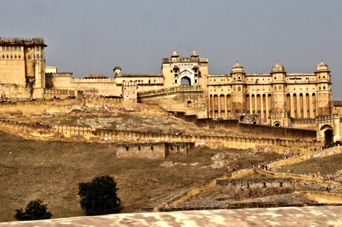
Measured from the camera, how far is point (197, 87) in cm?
8094

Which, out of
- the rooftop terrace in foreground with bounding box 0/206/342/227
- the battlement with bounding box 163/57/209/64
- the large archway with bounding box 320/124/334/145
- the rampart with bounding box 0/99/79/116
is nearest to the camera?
the rooftop terrace in foreground with bounding box 0/206/342/227

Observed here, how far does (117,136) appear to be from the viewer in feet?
205

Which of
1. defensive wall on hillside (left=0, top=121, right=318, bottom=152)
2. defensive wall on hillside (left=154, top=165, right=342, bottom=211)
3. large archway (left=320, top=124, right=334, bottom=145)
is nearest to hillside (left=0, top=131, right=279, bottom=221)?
defensive wall on hillside (left=0, top=121, right=318, bottom=152)

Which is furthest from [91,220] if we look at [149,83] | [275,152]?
[149,83]

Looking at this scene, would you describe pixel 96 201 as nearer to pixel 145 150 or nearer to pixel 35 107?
pixel 145 150

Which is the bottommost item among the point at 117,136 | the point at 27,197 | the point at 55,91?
the point at 27,197

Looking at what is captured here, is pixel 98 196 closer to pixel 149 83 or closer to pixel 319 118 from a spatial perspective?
pixel 319 118

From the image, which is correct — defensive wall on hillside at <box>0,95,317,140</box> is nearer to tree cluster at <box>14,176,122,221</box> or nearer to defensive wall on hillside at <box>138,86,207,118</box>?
defensive wall on hillside at <box>138,86,207,118</box>

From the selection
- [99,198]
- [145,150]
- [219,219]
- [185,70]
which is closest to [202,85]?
[185,70]

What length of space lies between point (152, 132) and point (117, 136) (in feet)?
10.7

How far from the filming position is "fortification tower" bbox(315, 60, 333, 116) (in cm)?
8356

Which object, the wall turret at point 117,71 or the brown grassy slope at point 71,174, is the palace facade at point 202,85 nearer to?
the wall turret at point 117,71

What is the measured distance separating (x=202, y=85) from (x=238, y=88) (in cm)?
416

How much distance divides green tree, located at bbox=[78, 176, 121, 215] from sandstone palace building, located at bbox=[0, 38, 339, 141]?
114 feet
